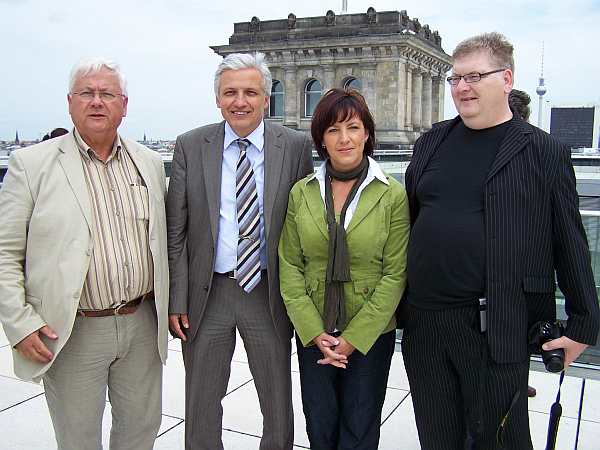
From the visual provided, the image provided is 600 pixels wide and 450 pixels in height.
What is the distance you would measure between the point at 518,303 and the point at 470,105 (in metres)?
0.90

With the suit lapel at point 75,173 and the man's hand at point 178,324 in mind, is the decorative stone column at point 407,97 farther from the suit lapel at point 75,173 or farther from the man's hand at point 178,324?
Result: the suit lapel at point 75,173

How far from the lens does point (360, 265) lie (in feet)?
10.0

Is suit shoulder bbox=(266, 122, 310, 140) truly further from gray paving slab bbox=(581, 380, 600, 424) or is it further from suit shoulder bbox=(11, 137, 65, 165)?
gray paving slab bbox=(581, 380, 600, 424)

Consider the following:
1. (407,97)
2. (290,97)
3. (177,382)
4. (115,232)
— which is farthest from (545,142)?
(290,97)

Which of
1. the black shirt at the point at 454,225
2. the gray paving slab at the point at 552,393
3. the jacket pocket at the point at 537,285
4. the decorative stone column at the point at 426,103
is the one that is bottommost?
the gray paving slab at the point at 552,393

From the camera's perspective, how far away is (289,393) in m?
3.49

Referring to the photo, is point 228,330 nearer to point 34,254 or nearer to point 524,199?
point 34,254

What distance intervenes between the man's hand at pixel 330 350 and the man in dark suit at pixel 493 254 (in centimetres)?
43

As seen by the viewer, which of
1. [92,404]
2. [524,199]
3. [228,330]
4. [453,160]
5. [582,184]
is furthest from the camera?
[582,184]

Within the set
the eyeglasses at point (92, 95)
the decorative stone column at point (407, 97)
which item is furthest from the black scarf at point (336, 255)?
the decorative stone column at point (407, 97)

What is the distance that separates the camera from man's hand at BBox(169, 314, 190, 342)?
132 inches

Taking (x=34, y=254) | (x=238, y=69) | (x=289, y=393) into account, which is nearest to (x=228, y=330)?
(x=289, y=393)

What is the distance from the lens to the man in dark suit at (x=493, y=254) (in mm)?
2680

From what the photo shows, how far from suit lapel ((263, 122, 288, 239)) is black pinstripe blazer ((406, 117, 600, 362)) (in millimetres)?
1121
